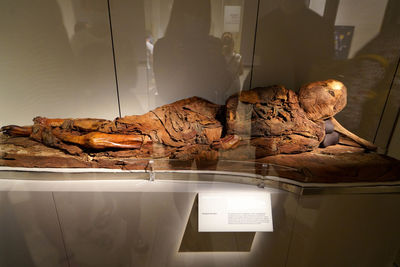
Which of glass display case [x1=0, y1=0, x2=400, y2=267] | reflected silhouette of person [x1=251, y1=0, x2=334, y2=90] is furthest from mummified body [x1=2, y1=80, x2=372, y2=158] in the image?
reflected silhouette of person [x1=251, y1=0, x2=334, y2=90]

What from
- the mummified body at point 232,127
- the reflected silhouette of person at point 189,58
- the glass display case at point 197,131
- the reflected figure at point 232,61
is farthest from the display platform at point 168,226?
the reflected silhouette of person at point 189,58

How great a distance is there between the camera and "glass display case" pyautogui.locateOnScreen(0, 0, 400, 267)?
63.6 inches

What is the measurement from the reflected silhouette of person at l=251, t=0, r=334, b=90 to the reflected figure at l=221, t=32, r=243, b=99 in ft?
0.62

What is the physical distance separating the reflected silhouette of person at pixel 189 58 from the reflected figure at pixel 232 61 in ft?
0.16

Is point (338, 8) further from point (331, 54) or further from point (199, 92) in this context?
point (199, 92)

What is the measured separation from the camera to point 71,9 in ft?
6.44

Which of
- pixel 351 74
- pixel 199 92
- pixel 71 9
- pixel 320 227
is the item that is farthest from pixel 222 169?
pixel 71 9

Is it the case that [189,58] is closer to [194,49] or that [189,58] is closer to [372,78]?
[194,49]

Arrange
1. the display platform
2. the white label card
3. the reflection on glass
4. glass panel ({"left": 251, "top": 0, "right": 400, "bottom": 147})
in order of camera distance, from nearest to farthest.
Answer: the white label card → the display platform → glass panel ({"left": 251, "top": 0, "right": 400, "bottom": 147}) → the reflection on glass

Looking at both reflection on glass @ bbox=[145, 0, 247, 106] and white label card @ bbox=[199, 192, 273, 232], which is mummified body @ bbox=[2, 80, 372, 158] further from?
white label card @ bbox=[199, 192, 273, 232]

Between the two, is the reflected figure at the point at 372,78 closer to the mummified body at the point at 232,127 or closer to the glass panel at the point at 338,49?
the glass panel at the point at 338,49

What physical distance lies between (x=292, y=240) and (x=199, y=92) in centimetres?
179

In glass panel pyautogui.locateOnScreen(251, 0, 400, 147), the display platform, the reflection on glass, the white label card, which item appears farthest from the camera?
the reflection on glass

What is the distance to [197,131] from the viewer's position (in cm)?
214
